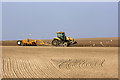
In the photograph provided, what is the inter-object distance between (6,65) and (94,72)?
426cm

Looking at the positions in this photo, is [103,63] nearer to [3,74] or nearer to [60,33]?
[3,74]

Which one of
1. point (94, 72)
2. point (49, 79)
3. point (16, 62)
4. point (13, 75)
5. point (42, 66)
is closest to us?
point (49, 79)

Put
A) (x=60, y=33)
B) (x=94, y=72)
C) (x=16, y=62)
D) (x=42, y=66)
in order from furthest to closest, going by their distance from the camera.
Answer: (x=60, y=33) → (x=16, y=62) → (x=42, y=66) → (x=94, y=72)

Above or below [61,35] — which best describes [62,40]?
below

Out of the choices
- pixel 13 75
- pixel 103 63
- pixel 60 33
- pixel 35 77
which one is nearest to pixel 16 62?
pixel 13 75

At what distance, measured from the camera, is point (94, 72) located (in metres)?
7.65

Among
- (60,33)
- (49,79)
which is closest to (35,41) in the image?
(60,33)

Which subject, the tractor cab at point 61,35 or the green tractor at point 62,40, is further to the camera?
the tractor cab at point 61,35

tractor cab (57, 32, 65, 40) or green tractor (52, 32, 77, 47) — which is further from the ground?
tractor cab (57, 32, 65, 40)

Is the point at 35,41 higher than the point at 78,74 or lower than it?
higher

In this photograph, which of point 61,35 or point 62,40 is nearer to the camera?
point 61,35

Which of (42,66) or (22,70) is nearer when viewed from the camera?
(22,70)

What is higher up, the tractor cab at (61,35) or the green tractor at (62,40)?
the tractor cab at (61,35)

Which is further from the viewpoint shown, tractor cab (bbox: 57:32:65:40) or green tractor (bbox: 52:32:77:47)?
tractor cab (bbox: 57:32:65:40)
